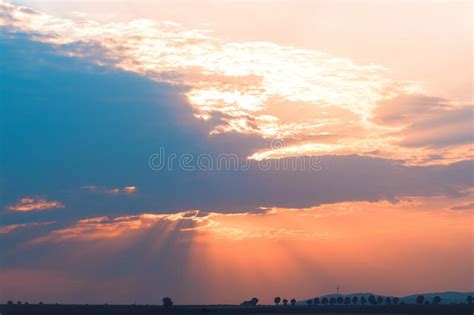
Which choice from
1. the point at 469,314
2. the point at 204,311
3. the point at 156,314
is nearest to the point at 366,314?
the point at 469,314

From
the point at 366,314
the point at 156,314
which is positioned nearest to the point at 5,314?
the point at 156,314

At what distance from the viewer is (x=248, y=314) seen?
629ft

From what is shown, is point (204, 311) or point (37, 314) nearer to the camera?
point (37, 314)

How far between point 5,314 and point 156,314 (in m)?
38.8

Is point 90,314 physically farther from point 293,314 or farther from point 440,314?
point 440,314

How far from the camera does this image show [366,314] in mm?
196375

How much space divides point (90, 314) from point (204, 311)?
101ft

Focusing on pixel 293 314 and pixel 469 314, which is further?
pixel 293 314

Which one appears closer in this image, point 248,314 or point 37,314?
point 37,314

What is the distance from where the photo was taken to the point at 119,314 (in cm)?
18912

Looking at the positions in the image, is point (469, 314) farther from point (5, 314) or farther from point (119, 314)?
point (5, 314)

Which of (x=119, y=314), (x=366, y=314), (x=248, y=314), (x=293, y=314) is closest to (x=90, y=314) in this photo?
(x=119, y=314)

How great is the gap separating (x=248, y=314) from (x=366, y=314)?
32534 millimetres

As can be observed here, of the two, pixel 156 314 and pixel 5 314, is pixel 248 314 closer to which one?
pixel 156 314
